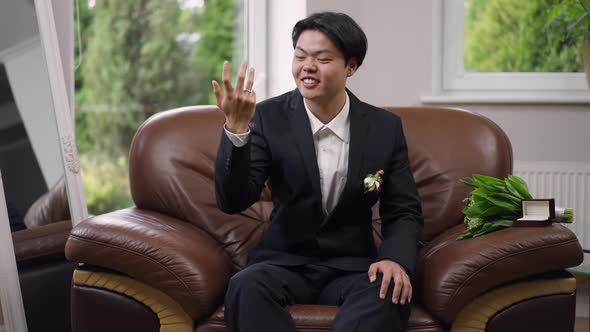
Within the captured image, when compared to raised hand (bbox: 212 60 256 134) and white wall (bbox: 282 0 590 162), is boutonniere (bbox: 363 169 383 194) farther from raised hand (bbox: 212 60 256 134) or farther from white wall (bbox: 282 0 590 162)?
white wall (bbox: 282 0 590 162)

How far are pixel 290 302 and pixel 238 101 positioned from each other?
57cm

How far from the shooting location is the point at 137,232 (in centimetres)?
217

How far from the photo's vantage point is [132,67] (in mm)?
3984

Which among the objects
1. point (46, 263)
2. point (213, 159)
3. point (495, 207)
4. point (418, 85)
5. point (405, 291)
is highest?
point (418, 85)

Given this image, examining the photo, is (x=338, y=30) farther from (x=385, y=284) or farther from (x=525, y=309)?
(x=525, y=309)

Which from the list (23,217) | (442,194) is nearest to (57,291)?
(23,217)

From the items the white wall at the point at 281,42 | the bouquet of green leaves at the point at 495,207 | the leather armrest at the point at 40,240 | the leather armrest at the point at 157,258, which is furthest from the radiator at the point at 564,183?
the leather armrest at the point at 40,240

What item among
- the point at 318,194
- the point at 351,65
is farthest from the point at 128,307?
the point at 351,65

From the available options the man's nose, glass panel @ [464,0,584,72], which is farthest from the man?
glass panel @ [464,0,584,72]

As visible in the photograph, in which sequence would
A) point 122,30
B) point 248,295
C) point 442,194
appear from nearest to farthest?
1. point 248,295
2. point 442,194
3. point 122,30

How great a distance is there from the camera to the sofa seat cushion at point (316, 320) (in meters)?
2.03

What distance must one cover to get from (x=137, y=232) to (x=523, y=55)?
238 centimetres

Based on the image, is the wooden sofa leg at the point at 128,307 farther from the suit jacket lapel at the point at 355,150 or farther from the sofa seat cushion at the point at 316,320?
the suit jacket lapel at the point at 355,150

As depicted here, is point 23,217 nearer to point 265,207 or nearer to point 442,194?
point 265,207
